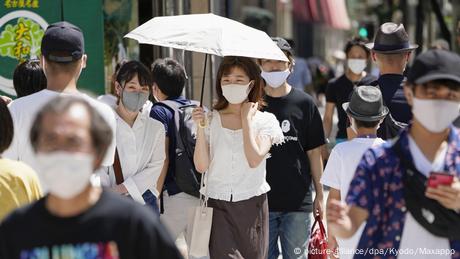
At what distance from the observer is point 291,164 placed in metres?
6.53

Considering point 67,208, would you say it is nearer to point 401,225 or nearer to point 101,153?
point 101,153

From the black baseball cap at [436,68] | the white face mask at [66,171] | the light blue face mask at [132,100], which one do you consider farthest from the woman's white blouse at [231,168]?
the white face mask at [66,171]

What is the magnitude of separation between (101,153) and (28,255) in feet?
1.34

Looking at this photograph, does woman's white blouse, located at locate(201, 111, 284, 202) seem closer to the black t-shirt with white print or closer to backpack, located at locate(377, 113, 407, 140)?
backpack, located at locate(377, 113, 407, 140)

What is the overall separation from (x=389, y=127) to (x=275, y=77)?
1.09 m

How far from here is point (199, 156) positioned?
18.7 feet

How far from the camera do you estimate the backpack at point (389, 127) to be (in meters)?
5.72

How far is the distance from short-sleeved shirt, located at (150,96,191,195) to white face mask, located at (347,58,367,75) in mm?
3092

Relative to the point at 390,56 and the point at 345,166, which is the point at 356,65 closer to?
the point at 390,56

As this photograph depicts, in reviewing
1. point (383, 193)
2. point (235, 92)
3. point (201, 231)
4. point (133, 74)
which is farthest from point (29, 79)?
point (383, 193)

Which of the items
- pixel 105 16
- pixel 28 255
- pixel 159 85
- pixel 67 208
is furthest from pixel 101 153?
pixel 105 16

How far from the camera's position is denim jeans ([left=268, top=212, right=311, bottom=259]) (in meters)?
6.48

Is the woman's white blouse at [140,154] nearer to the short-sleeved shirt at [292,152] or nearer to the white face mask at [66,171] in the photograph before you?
the short-sleeved shirt at [292,152]

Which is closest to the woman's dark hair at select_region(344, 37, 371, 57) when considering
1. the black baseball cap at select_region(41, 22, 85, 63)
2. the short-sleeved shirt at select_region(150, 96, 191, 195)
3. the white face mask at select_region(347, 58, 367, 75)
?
the white face mask at select_region(347, 58, 367, 75)
